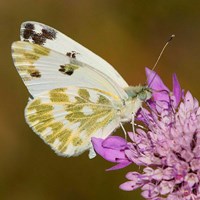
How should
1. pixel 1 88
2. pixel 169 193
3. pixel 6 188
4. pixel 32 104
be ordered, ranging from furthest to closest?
pixel 1 88 → pixel 6 188 → pixel 32 104 → pixel 169 193

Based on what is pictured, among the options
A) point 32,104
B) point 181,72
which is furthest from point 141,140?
point 181,72

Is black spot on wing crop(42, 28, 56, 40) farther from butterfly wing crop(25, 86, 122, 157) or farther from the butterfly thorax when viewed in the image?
the butterfly thorax

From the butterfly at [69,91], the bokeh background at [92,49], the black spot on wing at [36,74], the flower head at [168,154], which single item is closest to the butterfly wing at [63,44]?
the butterfly at [69,91]

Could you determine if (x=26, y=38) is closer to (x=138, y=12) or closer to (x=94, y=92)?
(x=94, y=92)

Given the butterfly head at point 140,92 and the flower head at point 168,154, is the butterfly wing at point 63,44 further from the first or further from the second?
the flower head at point 168,154

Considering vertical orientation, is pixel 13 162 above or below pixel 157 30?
below

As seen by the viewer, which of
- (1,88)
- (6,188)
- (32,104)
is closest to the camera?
(32,104)
